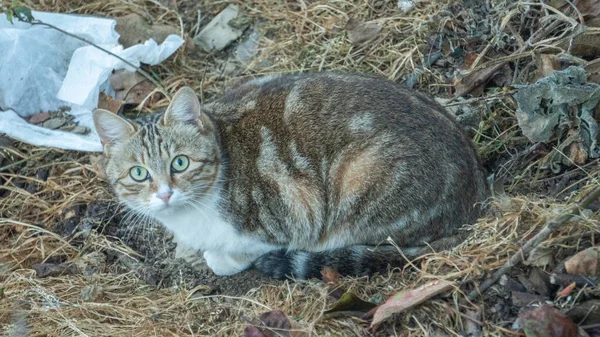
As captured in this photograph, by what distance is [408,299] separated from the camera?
3.06 meters

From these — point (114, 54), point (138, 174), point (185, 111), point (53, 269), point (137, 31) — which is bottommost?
point (53, 269)

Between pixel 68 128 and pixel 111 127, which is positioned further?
pixel 68 128

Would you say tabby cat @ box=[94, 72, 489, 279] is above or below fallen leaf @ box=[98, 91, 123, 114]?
above

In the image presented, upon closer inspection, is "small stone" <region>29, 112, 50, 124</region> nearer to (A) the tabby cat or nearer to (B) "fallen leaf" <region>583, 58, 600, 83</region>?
(A) the tabby cat

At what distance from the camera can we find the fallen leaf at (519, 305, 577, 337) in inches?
105

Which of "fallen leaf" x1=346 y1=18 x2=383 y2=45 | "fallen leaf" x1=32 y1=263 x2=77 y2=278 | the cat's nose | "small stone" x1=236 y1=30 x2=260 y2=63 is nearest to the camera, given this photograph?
the cat's nose

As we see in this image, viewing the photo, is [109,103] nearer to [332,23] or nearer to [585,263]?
[332,23]

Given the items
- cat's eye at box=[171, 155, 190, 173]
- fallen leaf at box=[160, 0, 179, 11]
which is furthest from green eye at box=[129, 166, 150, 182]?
fallen leaf at box=[160, 0, 179, 11]

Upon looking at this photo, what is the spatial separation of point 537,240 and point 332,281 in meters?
0.98

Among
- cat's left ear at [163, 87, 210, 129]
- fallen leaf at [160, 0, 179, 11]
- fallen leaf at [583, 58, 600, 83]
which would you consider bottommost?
fallen leaf at [160, 0, 179, 11]

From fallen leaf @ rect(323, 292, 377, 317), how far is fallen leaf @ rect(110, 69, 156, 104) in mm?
2506

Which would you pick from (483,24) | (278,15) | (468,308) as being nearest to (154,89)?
(278,15)

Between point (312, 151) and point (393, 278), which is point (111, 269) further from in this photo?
point (393, 278)

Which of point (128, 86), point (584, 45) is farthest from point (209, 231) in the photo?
point (584, 45)
